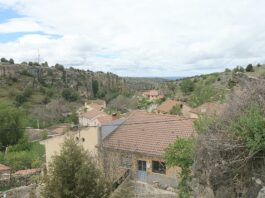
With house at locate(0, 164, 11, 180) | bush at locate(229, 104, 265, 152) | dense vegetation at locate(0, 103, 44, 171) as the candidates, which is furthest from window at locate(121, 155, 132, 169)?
dense vegetation at locate(0, 103, 44, 171)

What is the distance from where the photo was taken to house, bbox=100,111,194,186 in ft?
69.5

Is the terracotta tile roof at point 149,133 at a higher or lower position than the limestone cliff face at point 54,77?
lower

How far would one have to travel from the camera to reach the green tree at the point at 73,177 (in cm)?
1146

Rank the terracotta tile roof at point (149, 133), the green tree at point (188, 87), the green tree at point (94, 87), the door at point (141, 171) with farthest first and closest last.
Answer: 1. the green tree at point (94, 87)
2. the green tree at point (188, 87)
3. the terracotta tile roof at point (149, 133)
4. the door at point (141, 171)

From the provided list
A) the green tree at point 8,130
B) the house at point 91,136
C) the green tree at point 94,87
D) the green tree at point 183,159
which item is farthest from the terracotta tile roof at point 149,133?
the green tree at point 94,87

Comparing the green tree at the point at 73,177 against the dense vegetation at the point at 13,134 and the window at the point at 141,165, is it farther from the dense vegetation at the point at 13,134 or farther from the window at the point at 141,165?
the dense vegetation at the point at 13,134

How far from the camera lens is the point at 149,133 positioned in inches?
918

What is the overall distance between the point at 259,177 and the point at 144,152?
497 inches

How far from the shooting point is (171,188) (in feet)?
63.1

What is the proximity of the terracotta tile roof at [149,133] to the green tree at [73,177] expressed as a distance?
31.4ft

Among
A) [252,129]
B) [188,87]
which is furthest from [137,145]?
[188,87]

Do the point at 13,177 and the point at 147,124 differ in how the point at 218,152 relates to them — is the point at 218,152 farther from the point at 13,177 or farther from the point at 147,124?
the point at 13,177

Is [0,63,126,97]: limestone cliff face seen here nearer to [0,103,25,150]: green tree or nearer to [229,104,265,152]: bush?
[0,103,25,150]: green tree

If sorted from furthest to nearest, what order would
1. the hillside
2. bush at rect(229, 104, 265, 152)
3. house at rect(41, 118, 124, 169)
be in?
the hillside
house at rect(41, 118, 124, 169)
bush at rect(229, 104, 265, 152)
